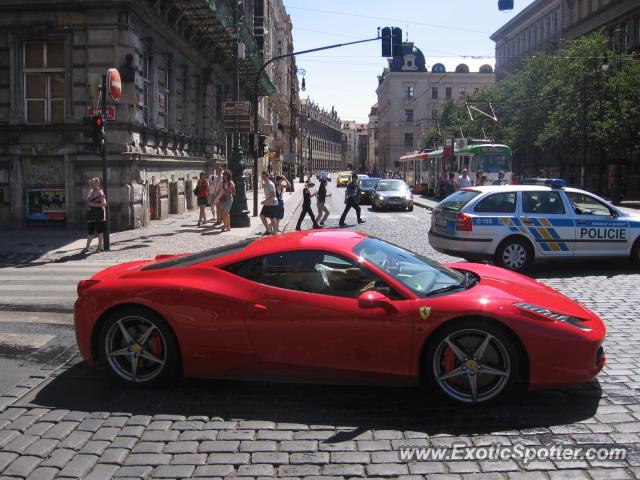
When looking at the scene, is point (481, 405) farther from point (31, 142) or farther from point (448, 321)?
point (31, 142)

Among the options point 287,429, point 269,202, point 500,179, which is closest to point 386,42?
point 269,202

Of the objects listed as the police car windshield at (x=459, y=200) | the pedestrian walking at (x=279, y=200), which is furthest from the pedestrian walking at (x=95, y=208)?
the police car windshield at (x=459, y=200)

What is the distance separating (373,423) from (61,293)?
659 centimetres

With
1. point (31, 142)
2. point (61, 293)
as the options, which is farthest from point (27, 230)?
point (61, 293)

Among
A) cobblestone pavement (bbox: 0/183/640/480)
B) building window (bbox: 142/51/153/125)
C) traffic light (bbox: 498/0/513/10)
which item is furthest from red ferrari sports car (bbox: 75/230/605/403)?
traffic light (bbox: 498/0/513/10)

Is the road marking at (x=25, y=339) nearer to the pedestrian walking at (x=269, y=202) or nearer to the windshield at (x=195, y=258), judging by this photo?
the windshield at (x=195, y=258)

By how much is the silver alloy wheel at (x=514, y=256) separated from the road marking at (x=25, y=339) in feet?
24.0

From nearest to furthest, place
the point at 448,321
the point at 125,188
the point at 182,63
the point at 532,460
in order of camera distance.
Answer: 1. the point at 532,460
2. the point at 448,321
3. the point at 125,188
4. the point at 182,63

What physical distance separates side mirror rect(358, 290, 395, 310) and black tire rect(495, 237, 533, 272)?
6847mm

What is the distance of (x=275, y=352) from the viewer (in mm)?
4879

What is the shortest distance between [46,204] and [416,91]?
10525cm

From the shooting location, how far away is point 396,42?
74.1 ft

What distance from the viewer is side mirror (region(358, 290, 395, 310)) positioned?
4.71 metres

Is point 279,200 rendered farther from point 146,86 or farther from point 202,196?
point 146,86
